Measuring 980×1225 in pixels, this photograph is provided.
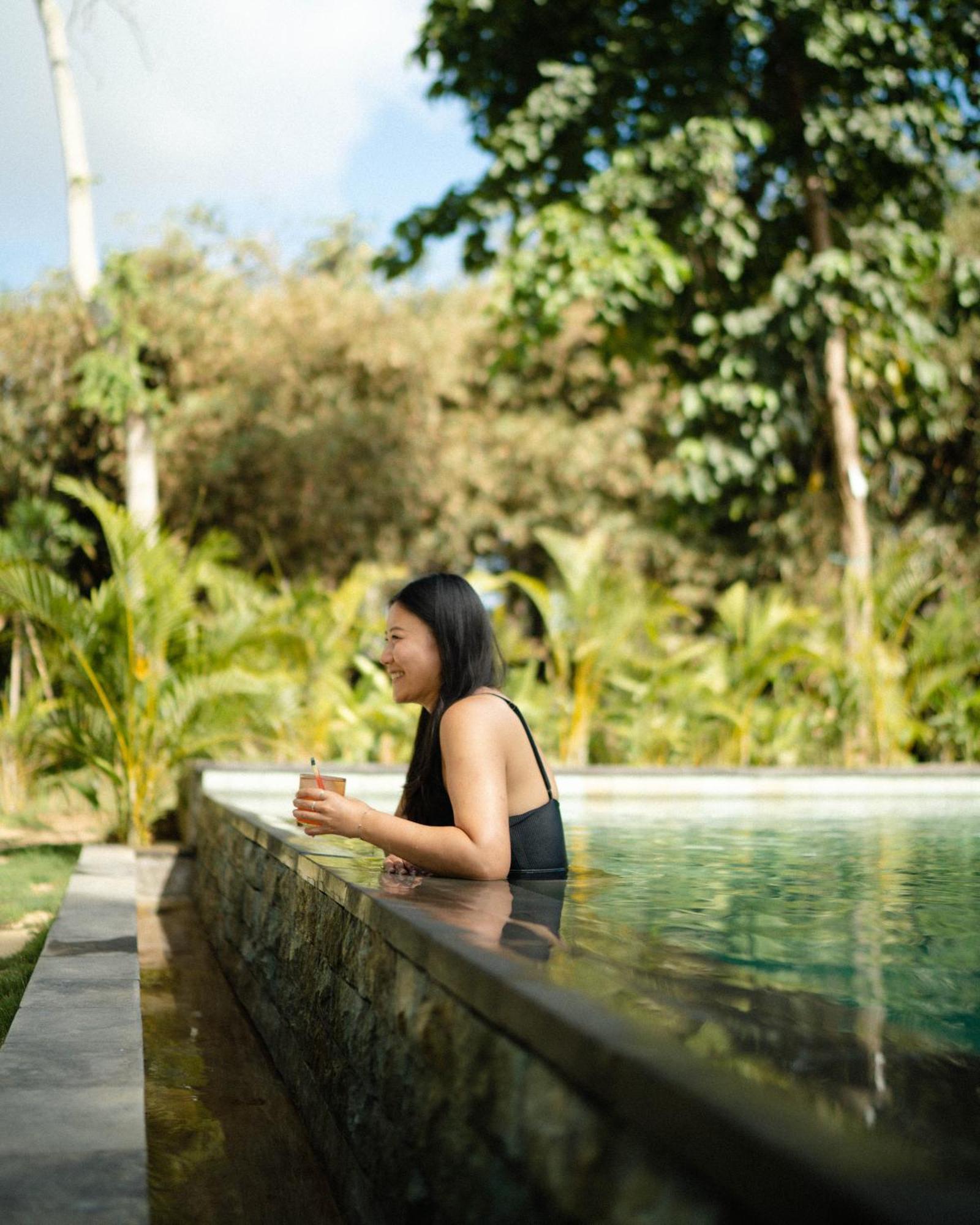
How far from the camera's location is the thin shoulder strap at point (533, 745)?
2.80m

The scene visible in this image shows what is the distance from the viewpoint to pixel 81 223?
37.5 ft

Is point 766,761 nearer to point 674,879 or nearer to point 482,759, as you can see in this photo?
point 674,879

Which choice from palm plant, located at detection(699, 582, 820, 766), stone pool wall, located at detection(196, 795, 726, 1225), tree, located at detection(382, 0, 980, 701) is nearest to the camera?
stone pool wall, located at detection(196, 795, 726, 1225)

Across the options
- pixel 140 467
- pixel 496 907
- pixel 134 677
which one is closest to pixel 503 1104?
pixel 496 907

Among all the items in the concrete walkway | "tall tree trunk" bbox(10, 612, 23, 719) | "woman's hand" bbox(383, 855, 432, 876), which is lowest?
the concrete walkway

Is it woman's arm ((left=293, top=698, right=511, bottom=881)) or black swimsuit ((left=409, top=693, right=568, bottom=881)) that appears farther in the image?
black swimsuit ((left=409, top=693, right=568, bottom=881))

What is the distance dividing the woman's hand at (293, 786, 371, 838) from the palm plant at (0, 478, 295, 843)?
15.0ft

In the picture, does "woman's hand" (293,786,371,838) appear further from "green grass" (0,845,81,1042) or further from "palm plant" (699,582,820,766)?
"palm plant" (699,582,820,766)

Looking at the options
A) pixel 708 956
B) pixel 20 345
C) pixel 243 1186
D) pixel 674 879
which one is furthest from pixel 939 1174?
pixel 20 345

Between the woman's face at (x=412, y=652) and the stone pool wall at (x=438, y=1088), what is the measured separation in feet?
1.65

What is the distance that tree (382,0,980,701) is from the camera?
11.2 metres

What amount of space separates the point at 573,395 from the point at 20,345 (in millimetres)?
8672

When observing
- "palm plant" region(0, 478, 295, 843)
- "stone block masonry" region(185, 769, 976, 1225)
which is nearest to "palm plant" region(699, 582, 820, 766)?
"palm plant" region(0, 478, 295, 843)

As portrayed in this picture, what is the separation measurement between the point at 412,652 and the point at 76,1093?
3.92 ft
